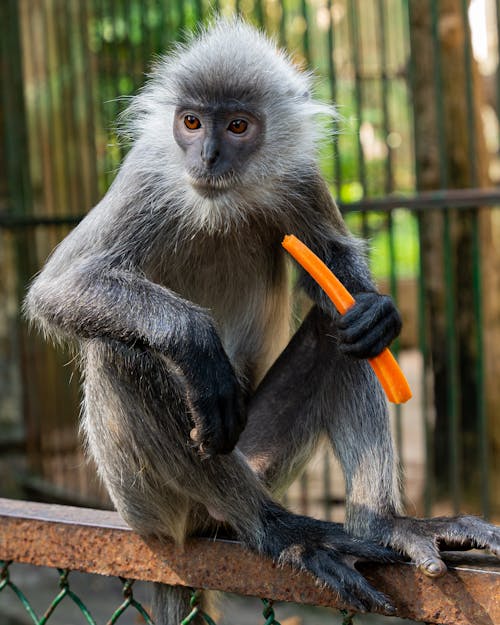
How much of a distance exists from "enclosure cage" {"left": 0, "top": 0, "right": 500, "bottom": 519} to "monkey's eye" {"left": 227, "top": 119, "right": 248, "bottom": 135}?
2002 millimetres

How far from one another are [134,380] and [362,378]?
869 millimetres

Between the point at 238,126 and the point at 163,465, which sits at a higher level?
the point at 238,126

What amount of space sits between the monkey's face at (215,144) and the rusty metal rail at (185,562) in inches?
51.8

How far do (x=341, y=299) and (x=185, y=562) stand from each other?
104 cm

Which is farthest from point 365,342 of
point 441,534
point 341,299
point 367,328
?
point 441,534

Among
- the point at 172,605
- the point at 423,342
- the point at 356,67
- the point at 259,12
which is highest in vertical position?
the point at 259,12

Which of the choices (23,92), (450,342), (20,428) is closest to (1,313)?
(20,428)

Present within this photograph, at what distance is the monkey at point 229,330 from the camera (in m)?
3.05

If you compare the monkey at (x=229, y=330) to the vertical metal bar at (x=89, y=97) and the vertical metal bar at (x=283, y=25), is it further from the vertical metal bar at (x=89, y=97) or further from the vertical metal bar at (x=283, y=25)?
the vertical metal bar at (x=89, y=97)

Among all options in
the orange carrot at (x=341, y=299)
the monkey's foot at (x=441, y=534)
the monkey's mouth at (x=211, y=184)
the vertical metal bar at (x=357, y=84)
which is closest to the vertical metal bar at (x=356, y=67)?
the vertical metal bar at (x=357, y=84)

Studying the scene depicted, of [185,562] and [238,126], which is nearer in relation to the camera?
[185,562]

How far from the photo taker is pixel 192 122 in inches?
146

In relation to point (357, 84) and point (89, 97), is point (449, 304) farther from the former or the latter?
point (89, 97)

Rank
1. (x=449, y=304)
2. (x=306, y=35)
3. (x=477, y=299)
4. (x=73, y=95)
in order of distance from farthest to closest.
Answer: (x=73, y=95)
(x=306, y=35)
(x=449, y=304)
(x=477, y=299)
